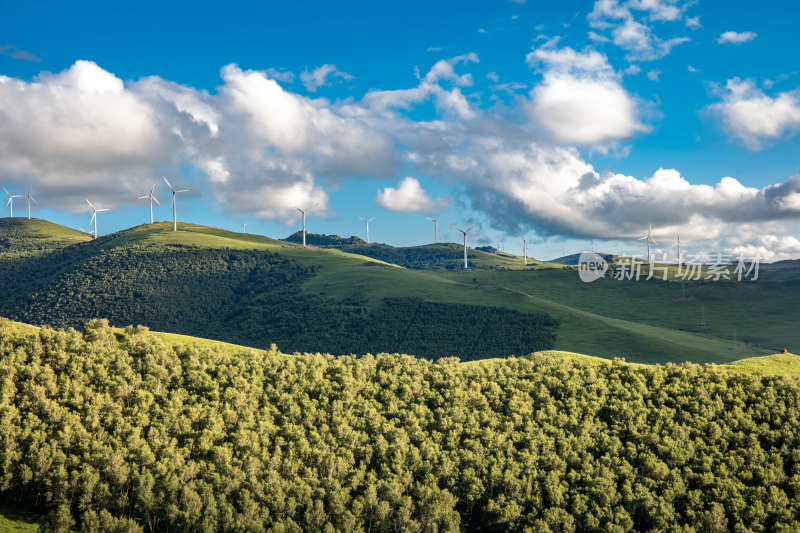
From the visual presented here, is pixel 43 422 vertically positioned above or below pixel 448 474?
above

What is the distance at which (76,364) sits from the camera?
7731cm

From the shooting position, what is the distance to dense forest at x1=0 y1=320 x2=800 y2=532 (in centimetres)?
6431

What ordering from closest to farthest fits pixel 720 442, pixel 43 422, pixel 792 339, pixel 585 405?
pixel 43 422, pixel 720 442, pixel 585 405, pixel 792 339

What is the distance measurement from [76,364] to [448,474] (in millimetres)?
48888

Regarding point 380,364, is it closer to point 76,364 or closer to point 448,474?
point 448,474

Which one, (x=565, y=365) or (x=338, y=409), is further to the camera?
(x=565, y=365)

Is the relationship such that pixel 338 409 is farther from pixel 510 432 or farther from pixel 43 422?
pixel 43 422

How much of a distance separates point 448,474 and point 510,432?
36.2 feet

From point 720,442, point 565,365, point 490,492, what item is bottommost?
point 490,492

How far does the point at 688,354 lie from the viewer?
16150cm

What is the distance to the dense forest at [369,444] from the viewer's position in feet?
211

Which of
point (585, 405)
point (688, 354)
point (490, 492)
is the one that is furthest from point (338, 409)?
point (688, 354)

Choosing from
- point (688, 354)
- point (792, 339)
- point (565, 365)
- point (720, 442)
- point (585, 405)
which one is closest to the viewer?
point (720, 442)

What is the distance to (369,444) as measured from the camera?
7469cm
